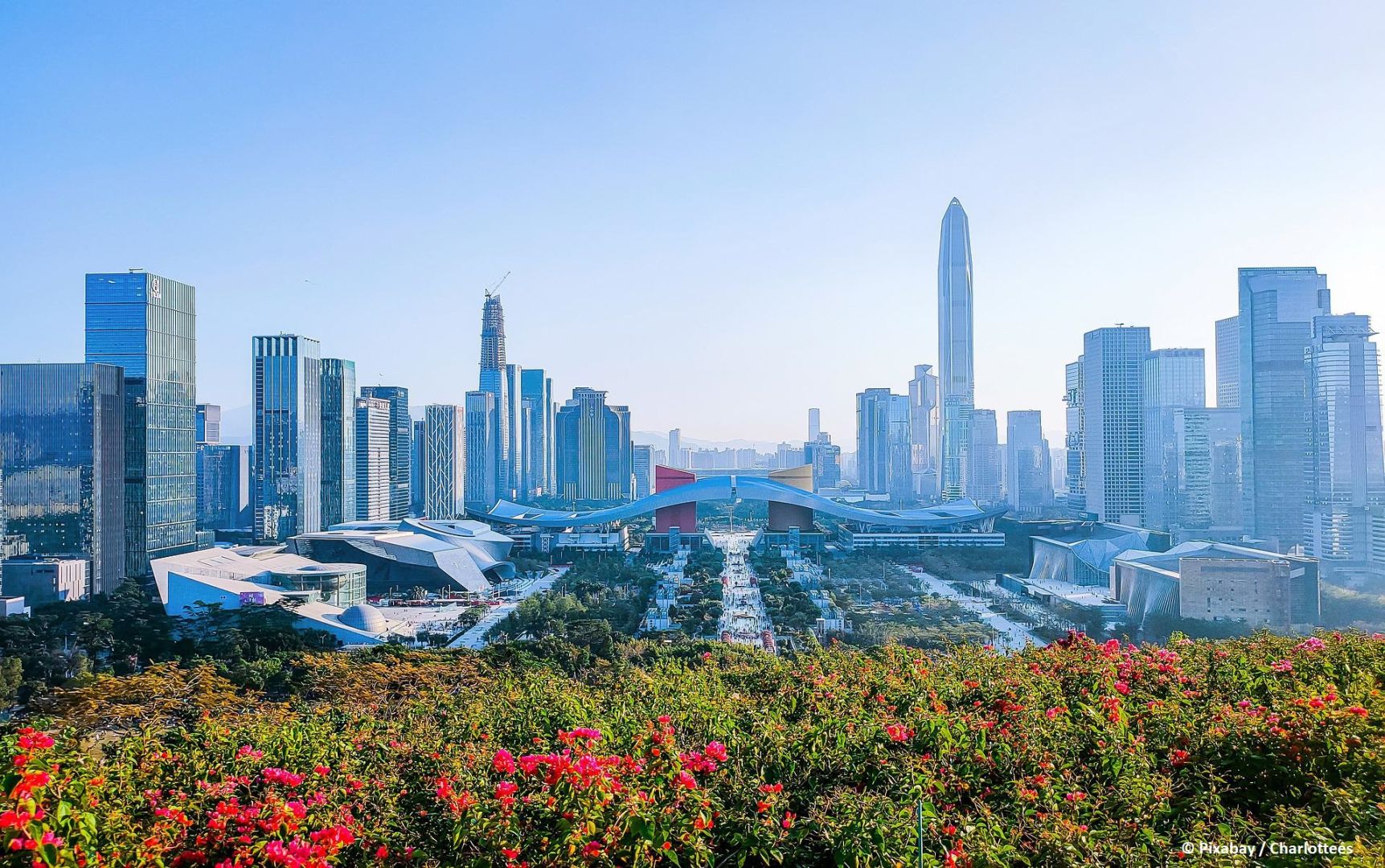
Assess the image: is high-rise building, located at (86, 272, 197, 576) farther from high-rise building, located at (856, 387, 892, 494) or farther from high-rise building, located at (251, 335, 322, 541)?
high-rise building, located at (856, 387, 892, 494)

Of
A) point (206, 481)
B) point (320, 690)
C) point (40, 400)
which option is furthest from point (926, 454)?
point (320, 690)

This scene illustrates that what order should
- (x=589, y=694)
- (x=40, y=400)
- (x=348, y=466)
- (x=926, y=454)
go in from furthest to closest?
(x=926, y=454) < (x=348, y=466) < (x=40, y=400) < (x=589, y=694)

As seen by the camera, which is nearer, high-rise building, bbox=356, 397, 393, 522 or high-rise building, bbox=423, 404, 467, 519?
high-rise building, bbox=356, 397, 393, 522

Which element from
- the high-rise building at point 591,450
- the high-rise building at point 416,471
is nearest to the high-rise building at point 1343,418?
the high-rise building at point 591,450

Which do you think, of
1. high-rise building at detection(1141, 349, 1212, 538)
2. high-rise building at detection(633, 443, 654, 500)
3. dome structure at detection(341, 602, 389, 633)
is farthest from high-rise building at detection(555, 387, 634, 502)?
A: dome structure at detection(341, 602, 389, 633)

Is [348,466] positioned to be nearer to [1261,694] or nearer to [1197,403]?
[1261,694]

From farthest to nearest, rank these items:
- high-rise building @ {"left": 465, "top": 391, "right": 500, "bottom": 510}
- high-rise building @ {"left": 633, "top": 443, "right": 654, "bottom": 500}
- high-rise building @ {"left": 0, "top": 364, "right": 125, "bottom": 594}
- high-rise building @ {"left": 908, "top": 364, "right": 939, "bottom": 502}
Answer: high-rise building @ {"left": 908, "top": 364, "right": 939, "bottom": 502}, high-rise building @ {"left": 633, "top": 443, "right": 654, "bottom": 500}, high-rise building @ {"left": 465, "top": 391, "right": 500, "bottom": 510}, high-rise building @ {"left": 0, "top": 364, "right": 125, "bottom": 594}

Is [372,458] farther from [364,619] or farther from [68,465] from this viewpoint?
[364,619]
